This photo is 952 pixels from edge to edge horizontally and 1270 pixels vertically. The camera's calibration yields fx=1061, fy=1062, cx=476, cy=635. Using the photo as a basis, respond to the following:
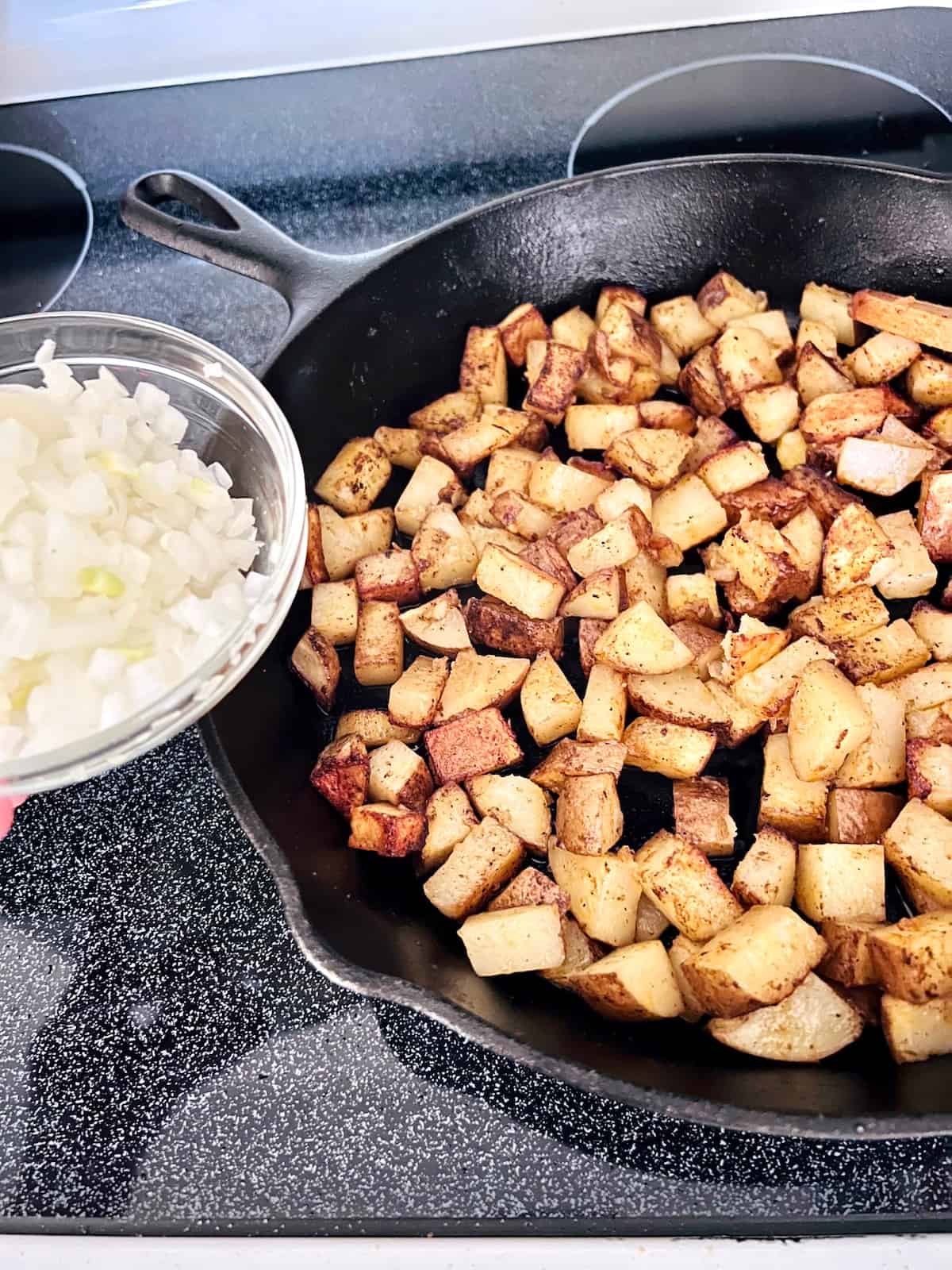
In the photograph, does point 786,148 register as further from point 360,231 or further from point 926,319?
point 360,231

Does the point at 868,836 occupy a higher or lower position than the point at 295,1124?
higher

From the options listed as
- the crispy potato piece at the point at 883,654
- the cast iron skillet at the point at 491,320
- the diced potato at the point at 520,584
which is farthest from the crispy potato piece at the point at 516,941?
the crispy potato piece at the point at 883,654

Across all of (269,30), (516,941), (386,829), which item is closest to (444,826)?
(386,829)

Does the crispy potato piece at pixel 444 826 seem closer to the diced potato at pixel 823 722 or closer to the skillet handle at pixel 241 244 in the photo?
the diced potato at pixel 823 722

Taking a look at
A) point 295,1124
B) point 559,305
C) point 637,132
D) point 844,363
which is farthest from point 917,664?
point 637,132

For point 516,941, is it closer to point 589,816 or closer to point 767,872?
point 589,816

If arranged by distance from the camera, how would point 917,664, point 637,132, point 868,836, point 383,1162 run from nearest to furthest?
point 383,1162 → point 868,836 → point 917,664 → point 637,132

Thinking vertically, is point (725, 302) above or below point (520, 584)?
above
